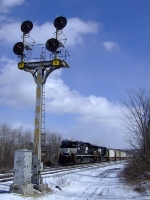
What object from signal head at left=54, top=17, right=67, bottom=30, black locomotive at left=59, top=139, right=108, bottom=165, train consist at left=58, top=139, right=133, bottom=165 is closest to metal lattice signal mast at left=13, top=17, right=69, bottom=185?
signal head at left=54, top=17, right=67, bottom=30

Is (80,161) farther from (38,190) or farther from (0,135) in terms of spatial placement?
(0,135)

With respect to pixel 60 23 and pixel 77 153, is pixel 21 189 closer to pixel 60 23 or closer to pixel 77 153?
pixel 60 23

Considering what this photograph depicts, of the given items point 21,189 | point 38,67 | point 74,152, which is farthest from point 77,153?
point 21,189

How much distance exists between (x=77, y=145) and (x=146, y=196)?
26.2 metres

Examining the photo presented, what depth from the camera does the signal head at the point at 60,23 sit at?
12.5m

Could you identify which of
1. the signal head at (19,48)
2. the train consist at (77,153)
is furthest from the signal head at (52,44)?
the train consist at (77,153)

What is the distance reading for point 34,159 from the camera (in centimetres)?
1121

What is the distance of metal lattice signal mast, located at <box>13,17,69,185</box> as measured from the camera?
36.7 ft

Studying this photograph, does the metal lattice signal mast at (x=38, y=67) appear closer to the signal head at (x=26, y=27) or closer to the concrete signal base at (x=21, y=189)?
the signal head at (x=26, y=27)

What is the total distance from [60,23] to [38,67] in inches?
99.4

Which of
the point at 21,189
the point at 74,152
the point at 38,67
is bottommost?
the point at 74,152

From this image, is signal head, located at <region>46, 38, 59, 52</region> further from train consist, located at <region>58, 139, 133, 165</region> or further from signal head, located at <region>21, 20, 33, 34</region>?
train consist, located at <region>58, 139, 133, 165</region>

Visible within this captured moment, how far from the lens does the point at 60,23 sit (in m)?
12.5

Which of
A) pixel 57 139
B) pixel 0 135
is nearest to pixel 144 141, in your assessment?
pixel 0 135
